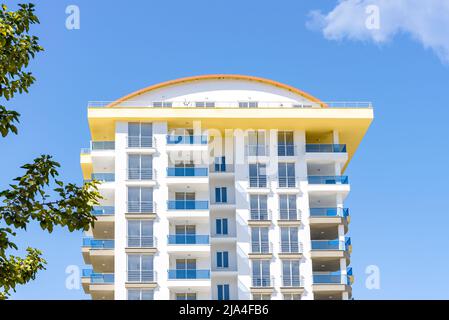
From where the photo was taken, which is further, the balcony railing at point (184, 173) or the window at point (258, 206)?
the window at point (258, 206)

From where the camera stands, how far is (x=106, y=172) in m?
72.6

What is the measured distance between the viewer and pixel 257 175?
238 ft

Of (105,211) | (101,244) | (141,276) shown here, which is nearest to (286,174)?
(141,276)

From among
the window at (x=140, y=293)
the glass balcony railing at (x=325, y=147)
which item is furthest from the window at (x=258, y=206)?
the window at (x=140, y=293)

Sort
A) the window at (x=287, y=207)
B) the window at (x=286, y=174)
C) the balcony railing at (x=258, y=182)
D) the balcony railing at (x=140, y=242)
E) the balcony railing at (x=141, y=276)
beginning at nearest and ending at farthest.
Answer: the balcony railing at (x=141, y=276) → the balcony railing at (x=140, y=242) → the window at (x=287, y=207) → the balcony railing at (x=258, y=182) → the window at (x=286, y=174)

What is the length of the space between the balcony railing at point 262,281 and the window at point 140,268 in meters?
9.06

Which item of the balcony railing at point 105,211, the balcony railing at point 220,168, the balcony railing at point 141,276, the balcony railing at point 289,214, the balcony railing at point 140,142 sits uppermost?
the balcony railing at point 140,142

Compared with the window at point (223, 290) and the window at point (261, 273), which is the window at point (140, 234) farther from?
the window at point (261, 273)

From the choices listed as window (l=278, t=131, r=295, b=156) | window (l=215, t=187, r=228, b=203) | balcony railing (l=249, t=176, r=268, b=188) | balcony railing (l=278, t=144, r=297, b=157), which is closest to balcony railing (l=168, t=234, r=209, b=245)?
window (l=215, t=187, r=228, b=203)

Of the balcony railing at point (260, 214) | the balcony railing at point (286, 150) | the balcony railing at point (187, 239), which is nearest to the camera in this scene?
the balcony railing at point (187, 239)

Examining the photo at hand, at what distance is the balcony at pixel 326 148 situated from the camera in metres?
73.5
